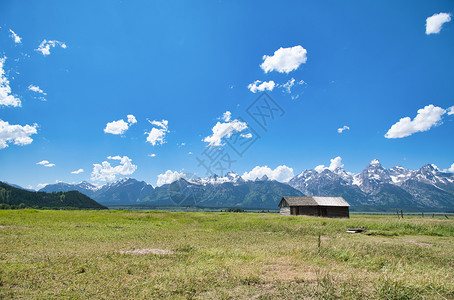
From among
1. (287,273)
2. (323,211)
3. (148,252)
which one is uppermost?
(287,273)

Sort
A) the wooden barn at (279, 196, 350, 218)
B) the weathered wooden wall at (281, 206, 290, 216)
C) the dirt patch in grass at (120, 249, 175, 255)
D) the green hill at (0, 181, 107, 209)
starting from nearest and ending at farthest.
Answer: the dirt patch in grass at (120, 249, 175, 255) → the wooden barn at (279, 196, 350, 218) → the weathered wooden wall at (281, 206, 290, 216) → the green hill at (0, 181, 107, 209)

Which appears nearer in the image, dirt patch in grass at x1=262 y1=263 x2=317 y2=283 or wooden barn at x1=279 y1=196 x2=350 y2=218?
dirt patch in grass at x1=262 y1=263 x2=317 y2=283

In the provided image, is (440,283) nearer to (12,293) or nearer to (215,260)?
(215,260)

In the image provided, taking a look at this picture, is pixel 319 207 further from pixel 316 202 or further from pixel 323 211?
pixel 316 202

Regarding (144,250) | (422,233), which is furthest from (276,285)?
(422,233)

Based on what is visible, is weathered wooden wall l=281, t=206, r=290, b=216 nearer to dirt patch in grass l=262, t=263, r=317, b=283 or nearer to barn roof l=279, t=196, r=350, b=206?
barn roof l=279, t=196, r=350, b=206

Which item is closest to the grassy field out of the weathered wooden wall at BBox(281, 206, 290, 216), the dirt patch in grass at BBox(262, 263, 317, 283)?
the dirt patch in grass at BBox(262, 263, 317, 283)

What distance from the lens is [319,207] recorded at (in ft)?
201

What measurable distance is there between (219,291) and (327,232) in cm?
2438

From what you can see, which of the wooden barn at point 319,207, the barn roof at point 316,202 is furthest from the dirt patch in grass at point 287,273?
the barn roof at point 316,202

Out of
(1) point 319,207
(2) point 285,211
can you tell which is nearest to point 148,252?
(1) point 319,207

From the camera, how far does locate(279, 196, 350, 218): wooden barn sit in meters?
60.4

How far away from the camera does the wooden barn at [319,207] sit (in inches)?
2377

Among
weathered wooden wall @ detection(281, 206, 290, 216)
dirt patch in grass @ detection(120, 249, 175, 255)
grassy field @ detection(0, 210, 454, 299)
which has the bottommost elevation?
weathered wooden wall @ detection(281, 206, 290, 216)
